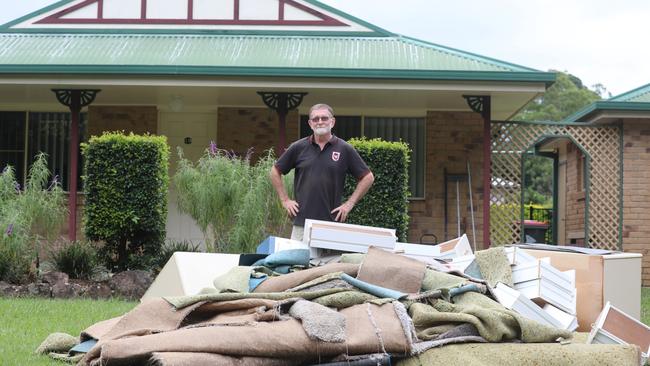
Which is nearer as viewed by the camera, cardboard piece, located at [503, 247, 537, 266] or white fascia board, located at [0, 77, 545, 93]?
cardboard piece, located at [503, 247, 537, 266]

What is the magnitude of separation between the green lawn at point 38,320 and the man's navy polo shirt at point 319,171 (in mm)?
1933

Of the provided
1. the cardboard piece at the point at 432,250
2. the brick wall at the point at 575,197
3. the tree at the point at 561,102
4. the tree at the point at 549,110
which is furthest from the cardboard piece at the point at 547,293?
the tree at the point at 561,102

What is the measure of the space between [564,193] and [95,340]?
15488mm

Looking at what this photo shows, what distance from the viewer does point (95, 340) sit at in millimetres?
5094

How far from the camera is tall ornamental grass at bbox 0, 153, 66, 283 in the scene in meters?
10.5

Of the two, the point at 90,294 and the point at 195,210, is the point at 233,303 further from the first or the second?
the point at 195,210

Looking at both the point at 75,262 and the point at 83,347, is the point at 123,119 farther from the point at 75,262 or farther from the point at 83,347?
the point at 83,347

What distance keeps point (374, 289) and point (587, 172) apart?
35.8ft

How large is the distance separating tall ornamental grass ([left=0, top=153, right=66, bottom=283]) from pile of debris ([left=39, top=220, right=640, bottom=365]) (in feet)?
17.7

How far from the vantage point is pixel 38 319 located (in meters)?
7.43

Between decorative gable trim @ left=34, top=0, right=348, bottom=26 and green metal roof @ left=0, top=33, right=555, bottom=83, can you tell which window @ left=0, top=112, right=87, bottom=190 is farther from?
decorative gable trim @ left=34, top=0, right=348, bottom=26

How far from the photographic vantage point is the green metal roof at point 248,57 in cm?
1292

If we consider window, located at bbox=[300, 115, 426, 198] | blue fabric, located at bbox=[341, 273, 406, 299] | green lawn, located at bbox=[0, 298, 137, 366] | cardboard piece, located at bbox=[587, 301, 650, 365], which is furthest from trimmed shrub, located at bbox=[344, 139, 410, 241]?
blue fabric, located at bbox=[341, 273, 406, 299]

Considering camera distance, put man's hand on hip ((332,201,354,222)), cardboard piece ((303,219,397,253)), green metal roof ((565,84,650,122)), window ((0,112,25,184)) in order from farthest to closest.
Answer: window ((0,112,25,184)), green metal roof ((565,84,650,122)), man's hand on hip ((332,201,354,222)), cardboard piece ((303,219,397,253))
